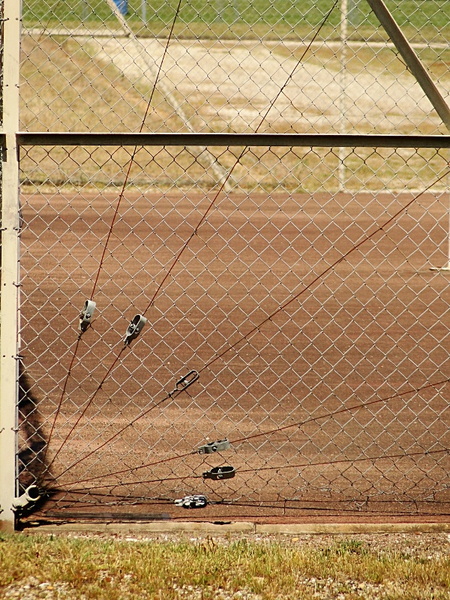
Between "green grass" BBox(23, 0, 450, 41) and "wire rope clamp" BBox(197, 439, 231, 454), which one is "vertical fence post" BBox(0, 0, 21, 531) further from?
"wire rope clamp" BBox(197, 439, 231, 454)

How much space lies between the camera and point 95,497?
4738 mm

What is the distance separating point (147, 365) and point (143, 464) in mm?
2092

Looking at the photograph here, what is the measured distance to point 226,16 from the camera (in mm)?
23766

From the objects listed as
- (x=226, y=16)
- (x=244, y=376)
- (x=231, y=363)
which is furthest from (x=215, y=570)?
(x=226, y=16)

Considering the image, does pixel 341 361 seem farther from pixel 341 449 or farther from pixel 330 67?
pixel 330 67

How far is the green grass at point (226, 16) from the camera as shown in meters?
5.30

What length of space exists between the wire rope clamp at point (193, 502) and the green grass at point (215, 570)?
54 centimetres

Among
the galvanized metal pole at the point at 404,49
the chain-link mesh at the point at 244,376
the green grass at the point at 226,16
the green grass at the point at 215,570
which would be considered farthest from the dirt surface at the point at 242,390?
the green grass at the point at 226,16

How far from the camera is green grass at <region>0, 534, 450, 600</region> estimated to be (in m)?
3.62

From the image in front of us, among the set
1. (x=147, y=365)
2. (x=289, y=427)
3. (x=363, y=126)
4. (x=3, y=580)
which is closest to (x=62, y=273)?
(x=147, y=365)

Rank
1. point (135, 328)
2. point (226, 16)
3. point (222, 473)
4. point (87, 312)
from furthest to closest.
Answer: point (226, 16) → point (222, 473) → point (135, 328) → point (87, 312)

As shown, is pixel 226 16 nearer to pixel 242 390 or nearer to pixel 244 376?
pixel 244 376

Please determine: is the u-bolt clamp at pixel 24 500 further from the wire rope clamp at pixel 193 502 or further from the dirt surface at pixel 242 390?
the wire rope clamp at pixel 193 502

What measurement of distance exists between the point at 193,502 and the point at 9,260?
5.12 feet
